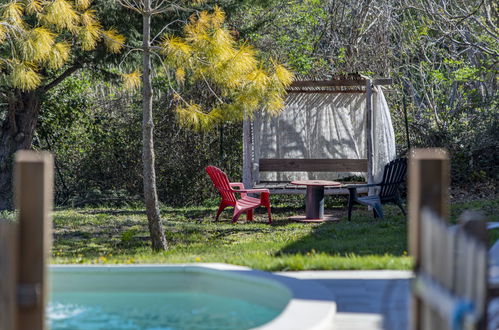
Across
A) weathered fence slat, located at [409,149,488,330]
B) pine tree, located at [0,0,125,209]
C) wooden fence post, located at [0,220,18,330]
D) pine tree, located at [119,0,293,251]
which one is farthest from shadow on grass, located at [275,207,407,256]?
wooden fence post, located at [0,220,18,330]

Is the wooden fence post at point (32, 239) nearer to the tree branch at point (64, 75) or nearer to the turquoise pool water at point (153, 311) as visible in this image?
the turquoise pool water at point (153, 311)

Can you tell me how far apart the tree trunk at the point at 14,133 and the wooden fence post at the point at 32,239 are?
31.1 ft

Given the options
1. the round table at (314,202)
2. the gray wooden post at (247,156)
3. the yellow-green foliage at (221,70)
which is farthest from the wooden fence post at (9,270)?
the gray wooden post at (247,156)

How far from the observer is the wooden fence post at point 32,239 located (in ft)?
8.25

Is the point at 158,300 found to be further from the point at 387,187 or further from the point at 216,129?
the point at 216,129

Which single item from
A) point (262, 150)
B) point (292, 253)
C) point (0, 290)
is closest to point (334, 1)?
point (262, 150)

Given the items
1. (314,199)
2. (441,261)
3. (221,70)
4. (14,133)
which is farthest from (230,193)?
(441,261)

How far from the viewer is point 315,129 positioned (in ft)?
39.5

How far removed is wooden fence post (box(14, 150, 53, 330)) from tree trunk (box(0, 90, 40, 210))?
9.48 m

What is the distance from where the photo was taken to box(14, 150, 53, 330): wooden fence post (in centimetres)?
251

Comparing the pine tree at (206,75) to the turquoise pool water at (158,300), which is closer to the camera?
the turquoise pool water at (158,300)

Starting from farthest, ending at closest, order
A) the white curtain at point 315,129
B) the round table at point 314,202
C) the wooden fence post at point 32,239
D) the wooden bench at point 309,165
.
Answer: the white curtain at point 315,129 < the wooden bench at point 309,165 < the round table at point 314,202 < the wooden fence post at point 32,239

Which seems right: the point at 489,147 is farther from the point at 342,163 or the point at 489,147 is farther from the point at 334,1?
the point at 334,1

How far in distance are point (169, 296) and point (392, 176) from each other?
5125mm
